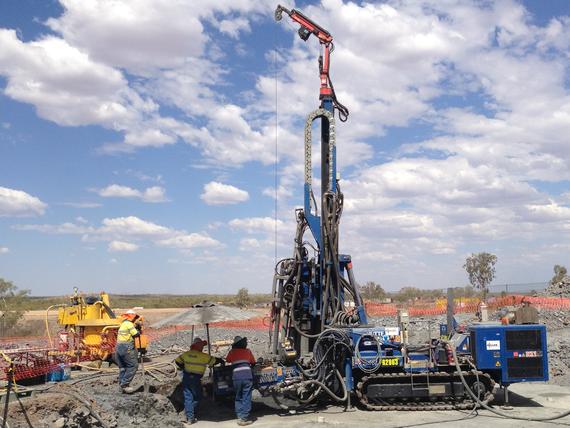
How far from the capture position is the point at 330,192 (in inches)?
531

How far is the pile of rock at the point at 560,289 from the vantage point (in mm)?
34156

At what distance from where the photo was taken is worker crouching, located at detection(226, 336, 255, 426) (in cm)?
1110

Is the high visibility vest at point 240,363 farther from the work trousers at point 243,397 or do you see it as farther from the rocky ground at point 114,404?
the rocky ground at point 114,404

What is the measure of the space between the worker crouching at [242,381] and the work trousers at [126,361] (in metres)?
2.23

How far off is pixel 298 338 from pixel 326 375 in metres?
1.29

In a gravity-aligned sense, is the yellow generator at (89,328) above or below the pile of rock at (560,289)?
below

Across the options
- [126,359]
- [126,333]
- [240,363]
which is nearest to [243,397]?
[240,363]

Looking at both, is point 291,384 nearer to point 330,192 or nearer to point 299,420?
point 299,420

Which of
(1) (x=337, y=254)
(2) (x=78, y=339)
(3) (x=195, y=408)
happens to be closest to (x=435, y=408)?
(1) (x=337, y=254)

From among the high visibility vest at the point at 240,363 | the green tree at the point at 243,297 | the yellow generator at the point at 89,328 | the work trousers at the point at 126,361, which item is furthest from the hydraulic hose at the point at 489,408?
the green tree at the point at 243,297

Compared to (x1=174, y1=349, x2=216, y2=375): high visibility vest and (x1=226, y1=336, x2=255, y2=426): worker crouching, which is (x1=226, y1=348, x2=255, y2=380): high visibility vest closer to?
(x1=226, y1=336, x2=255, y2=426): worker crouching

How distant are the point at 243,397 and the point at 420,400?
3.84 metres

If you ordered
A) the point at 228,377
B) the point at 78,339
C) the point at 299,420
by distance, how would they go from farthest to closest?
the point at 78,339 < the point at 228,377 < the point at 299,420

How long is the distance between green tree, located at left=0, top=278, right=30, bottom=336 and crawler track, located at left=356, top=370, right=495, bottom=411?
83.2 ft
